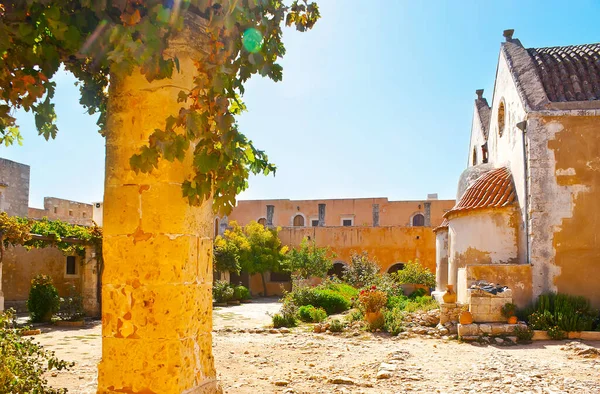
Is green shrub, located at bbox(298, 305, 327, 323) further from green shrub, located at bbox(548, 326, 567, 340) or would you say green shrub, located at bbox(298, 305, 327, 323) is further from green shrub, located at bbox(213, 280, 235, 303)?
green shrub, located at bbox(213, 280, 235, 303)

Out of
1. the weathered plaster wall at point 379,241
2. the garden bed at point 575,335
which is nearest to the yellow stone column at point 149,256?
the garden bed at point 575,335

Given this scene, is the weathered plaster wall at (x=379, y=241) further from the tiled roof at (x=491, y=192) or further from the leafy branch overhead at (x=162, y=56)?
the leafy branch overhead at (x=162, y=56)

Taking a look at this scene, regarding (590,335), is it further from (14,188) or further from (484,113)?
(14,188)

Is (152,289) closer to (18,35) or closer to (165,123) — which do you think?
(165,123)

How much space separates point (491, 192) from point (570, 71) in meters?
3.90

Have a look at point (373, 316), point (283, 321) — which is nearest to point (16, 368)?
point (373, 316)

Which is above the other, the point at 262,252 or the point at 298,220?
the point at 298,220

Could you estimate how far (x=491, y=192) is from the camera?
1417cm

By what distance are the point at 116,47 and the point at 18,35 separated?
525 millimetres

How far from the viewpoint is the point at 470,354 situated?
9406mm

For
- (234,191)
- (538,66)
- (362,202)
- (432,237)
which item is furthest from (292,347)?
(362,202)

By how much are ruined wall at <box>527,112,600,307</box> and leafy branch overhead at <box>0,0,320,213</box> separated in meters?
10.9

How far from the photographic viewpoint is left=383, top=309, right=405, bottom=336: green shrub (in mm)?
12077

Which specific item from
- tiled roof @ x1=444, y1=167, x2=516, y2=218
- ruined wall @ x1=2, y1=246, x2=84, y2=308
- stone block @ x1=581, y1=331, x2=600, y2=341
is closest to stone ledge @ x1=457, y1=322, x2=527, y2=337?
stone block @ x1=581, y1=331, x2=600, y2=341
